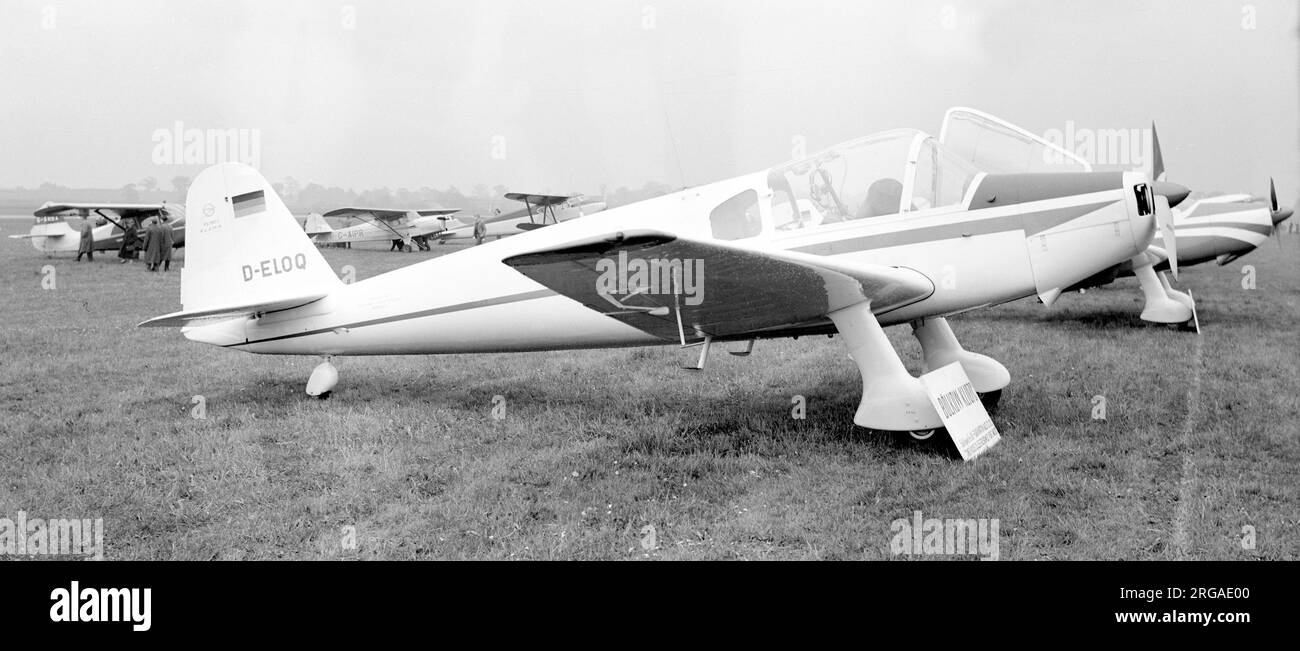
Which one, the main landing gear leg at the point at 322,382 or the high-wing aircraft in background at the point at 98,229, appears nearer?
the main landing gear leg at the point at 322,382

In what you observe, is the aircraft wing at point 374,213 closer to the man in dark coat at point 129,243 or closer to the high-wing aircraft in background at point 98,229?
the high-wing aircraft in background at point 98,229

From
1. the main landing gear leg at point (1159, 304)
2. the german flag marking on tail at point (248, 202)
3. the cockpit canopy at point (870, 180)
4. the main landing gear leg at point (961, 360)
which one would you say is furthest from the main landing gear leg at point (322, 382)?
the main landing gear leg at point (1159, 304)

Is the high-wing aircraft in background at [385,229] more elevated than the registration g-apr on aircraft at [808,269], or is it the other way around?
the high-wing aircraft in background at [385,229]

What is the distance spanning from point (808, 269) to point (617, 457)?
1.58 m

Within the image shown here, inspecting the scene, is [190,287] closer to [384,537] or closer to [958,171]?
[384,537]

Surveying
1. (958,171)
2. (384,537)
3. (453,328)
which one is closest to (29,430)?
(453,328)

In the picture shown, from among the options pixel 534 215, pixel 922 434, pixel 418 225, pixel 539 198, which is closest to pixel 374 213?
pixel 418 225

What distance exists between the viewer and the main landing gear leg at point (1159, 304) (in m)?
9.14

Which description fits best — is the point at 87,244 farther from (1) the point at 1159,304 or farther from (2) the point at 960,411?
(1) the point at 1159,304

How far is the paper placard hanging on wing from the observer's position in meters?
4.25
